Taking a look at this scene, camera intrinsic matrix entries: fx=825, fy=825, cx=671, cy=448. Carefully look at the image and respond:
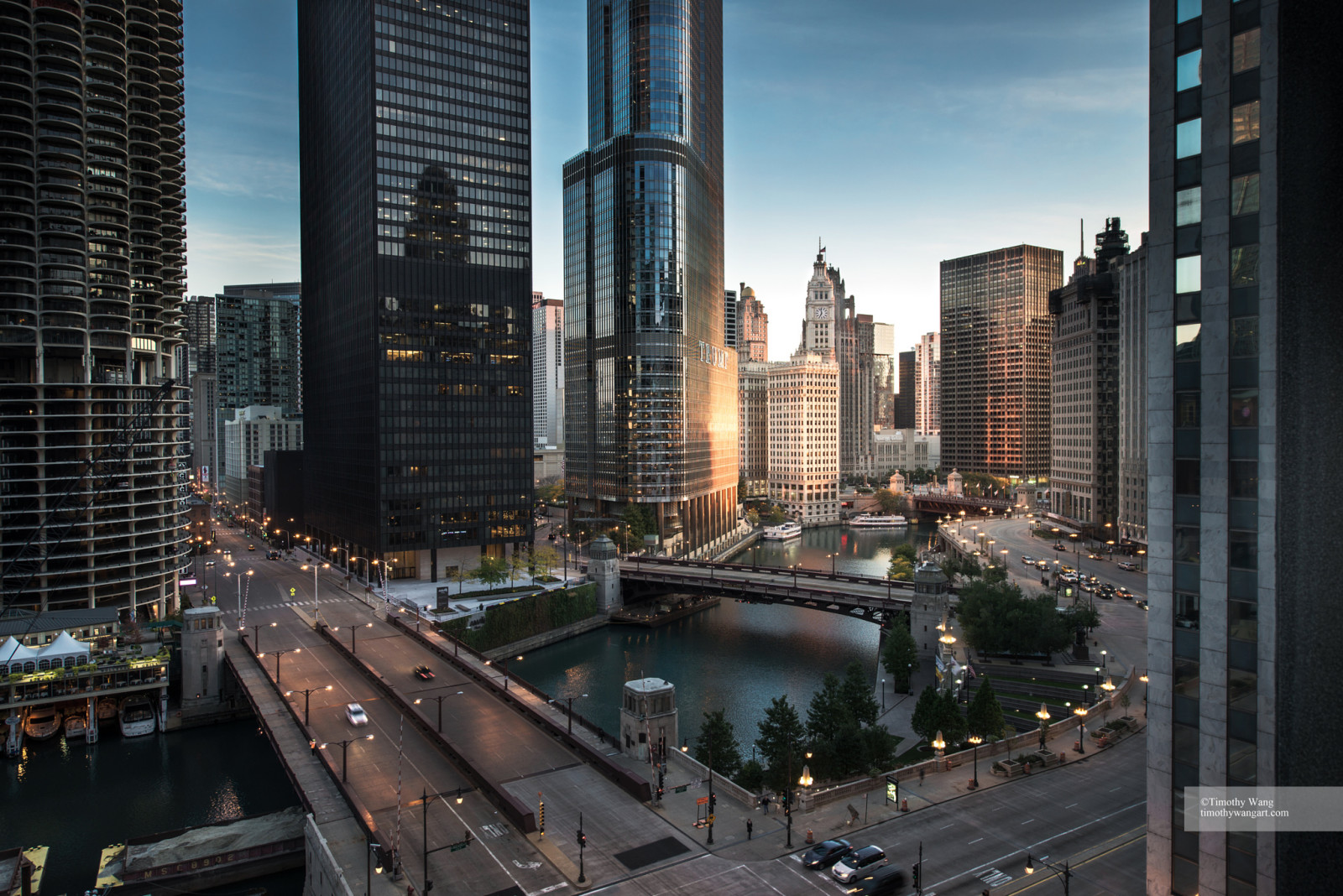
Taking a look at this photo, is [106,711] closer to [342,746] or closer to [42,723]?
[42,723]

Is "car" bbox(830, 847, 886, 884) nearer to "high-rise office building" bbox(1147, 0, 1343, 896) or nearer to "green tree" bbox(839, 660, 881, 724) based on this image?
"high-rise office building" bbox(1147, 0, 1343, 896)

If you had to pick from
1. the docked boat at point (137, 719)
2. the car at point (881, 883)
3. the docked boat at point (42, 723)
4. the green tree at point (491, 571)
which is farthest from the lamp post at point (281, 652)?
the car at point (881, 883)

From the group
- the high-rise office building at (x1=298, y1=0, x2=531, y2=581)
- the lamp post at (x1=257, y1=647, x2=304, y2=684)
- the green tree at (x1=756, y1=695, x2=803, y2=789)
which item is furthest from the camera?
the high-rise office building at (x1=298, y1=0, x2=531, y2=581)

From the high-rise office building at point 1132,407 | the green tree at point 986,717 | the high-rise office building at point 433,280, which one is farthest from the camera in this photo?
the high-rise office building at point 1132,407

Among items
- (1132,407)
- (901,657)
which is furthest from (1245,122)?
(1132,407)

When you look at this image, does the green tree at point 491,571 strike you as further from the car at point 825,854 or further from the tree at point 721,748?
the car at point 825,854

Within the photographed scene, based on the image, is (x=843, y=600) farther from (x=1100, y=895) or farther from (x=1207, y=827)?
(x=1207, y=827)

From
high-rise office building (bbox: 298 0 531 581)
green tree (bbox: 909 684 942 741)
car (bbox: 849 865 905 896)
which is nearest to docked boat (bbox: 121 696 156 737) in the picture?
high-rise office building (bbox: 298 0 531 581)
